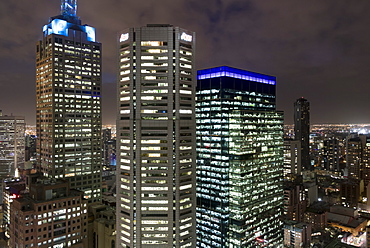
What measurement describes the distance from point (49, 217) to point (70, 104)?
2679 inches

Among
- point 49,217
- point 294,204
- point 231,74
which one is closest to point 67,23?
point 231,74

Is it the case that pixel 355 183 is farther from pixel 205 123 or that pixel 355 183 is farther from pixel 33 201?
pixel 33 201

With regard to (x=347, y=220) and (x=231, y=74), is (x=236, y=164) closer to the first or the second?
(x=231, y=74)

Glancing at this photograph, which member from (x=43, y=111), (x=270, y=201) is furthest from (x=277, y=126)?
(x=43, y=111)

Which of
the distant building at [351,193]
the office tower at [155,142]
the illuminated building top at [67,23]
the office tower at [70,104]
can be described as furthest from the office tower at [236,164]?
the distant building at [351,193]

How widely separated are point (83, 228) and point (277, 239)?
93.7 meters

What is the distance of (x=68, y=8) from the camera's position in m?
156

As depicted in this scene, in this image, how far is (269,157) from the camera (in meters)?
134

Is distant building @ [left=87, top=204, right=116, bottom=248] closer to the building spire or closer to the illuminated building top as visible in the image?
the illuminated building top

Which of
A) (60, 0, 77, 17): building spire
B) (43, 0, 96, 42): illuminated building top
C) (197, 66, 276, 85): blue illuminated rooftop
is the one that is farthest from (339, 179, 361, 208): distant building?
(60, 0, 77, 17): building spire

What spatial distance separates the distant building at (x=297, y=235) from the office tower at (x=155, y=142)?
244 ft

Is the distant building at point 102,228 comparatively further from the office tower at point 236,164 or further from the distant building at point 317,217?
the distant building at point 317,217

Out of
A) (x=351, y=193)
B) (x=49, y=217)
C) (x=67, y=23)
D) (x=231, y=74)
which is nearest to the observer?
(x=49, y=217)

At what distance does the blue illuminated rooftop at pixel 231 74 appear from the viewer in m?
124
